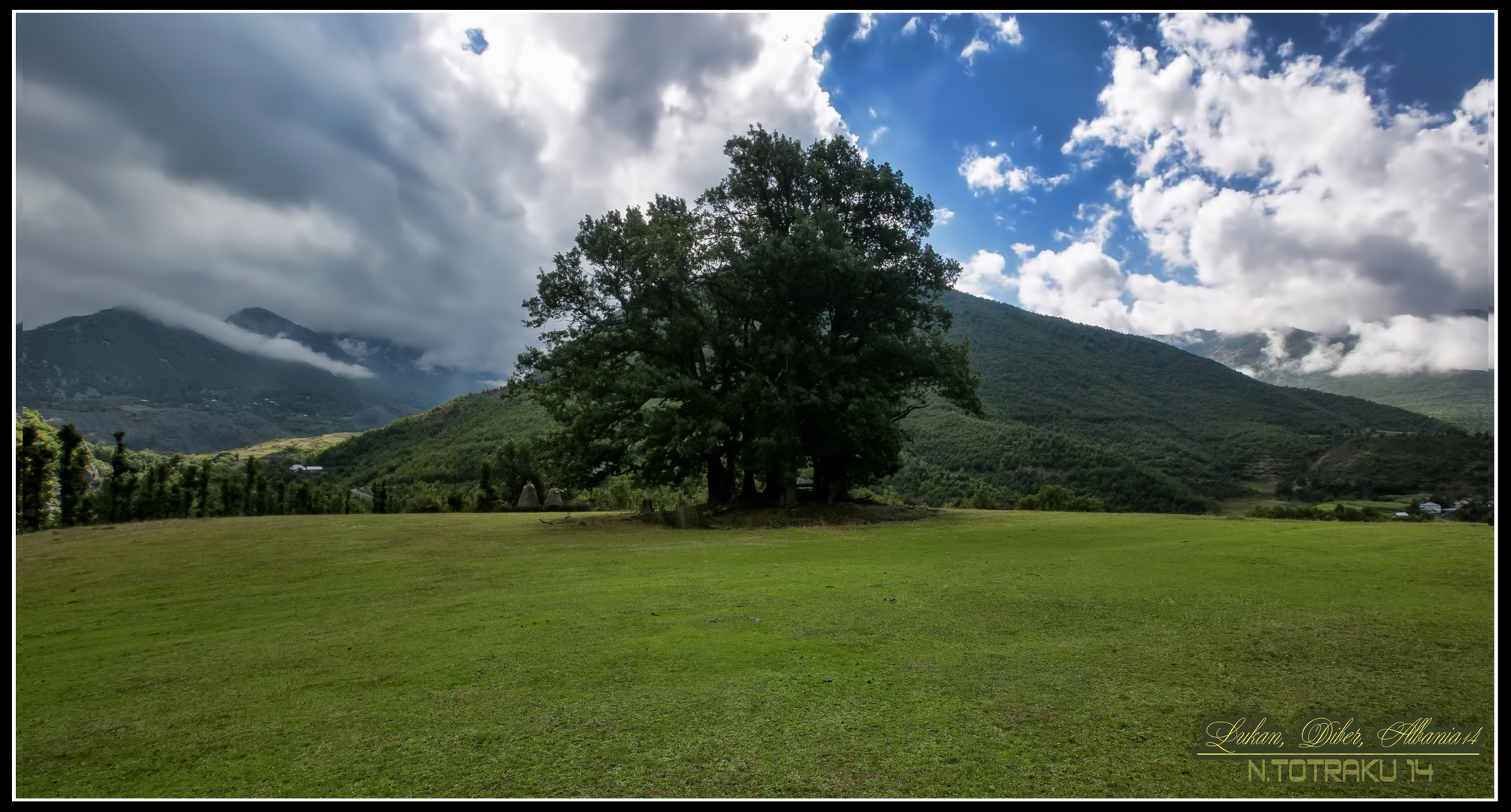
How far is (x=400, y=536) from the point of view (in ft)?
48.2

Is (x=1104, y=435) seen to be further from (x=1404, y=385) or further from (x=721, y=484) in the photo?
(x=1404, y=385)

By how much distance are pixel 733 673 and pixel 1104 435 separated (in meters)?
65.8

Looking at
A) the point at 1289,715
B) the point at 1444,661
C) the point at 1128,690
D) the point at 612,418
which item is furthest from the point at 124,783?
the point at 612,418

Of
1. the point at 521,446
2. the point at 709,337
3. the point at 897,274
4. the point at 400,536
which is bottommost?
the point at 400,536

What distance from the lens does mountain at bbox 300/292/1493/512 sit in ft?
144

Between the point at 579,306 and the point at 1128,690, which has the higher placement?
the point at 579,306

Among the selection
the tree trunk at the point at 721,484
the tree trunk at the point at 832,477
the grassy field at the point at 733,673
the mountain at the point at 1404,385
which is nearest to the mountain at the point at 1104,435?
the mountain at the point at 1404,385

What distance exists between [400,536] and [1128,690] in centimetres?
1514

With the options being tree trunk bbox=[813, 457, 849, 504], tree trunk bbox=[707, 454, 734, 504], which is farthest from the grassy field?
tree trunk bbox=[813, 457, 849, 504]

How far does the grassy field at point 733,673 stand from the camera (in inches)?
117

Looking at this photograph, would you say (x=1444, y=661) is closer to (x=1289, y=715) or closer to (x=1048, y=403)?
(x=1289, y=715)

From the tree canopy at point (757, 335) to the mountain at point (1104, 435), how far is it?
5740mm

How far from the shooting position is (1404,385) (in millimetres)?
104562

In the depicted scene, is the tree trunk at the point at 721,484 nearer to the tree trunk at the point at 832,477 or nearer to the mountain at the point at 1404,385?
the tree trunk at the point at 832,477
